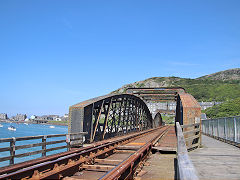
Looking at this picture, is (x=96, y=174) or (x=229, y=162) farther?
(x=229, y=162)

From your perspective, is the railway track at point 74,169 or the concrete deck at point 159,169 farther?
the concrete deck at point 159,169

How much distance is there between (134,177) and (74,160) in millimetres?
2664

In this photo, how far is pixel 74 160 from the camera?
29.3 ft

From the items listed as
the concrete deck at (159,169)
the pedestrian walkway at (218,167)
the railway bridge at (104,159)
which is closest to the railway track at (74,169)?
the railway bridge at (104,159)

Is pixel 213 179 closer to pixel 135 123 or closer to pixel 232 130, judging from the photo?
pixel 232 130

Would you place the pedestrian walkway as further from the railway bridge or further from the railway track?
the railway track

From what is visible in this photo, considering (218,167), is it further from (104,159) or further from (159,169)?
(104,159)

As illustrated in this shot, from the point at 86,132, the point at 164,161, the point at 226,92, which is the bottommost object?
the point at 164,161

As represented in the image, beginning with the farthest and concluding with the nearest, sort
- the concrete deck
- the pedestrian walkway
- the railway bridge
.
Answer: the concrete deck, the pedestrian walkway, the railway bridge

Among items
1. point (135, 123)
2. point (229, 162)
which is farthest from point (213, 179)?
point (135, 123)

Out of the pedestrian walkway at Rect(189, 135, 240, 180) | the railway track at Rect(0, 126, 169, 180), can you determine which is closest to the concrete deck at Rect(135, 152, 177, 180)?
the railway track at Rect(0, 126, 169, 180)

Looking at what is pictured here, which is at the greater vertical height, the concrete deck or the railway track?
the railway track

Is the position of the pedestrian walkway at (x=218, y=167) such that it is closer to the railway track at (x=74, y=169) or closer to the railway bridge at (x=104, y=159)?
→ the railway bridge at (x=104, y=159)

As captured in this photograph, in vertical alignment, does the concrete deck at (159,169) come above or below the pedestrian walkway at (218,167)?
below
